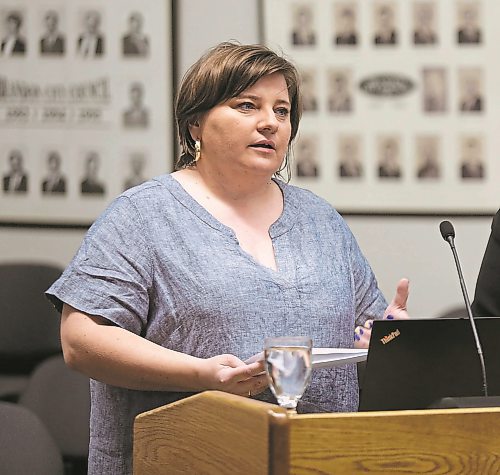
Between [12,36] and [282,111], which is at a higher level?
[12,36]

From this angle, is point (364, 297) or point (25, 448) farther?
point (364, 297)

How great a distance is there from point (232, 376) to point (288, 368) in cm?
35

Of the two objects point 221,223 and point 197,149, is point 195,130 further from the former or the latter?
point 221,223

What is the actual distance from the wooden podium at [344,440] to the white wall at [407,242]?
2819mm

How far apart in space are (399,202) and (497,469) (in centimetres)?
291

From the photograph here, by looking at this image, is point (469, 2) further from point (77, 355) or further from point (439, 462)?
point (439, 462)

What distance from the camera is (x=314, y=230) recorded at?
8.54ft

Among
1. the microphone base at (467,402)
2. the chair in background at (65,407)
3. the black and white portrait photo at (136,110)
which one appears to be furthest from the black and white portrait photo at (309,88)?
the microphone base at (467,402)

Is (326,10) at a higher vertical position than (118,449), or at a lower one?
higher

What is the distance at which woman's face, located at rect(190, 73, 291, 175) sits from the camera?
2.44 meters

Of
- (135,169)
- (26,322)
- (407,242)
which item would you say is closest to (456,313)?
(407,242)

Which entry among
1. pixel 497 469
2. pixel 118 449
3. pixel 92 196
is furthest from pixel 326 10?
pixel 497 469

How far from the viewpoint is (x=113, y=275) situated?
7.58 feet

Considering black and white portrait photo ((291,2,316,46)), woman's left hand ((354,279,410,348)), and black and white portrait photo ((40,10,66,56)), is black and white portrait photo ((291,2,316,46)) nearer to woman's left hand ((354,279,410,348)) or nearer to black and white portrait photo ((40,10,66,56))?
black and white portrait photo ((40,10,66,56))
